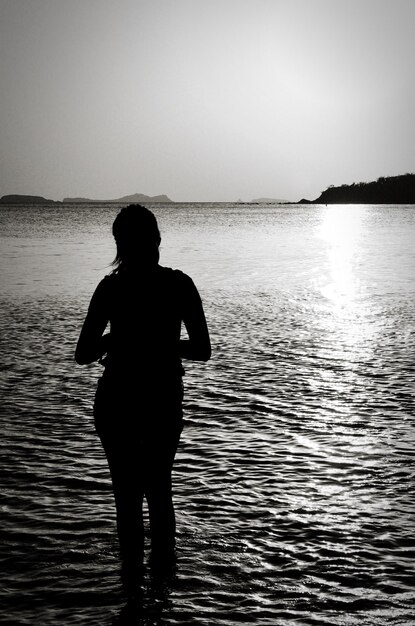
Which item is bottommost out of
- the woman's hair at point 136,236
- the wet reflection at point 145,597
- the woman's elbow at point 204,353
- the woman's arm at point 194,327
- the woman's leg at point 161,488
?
the wet reflection at point 145,597

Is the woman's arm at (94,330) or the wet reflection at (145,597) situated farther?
the wet reflection at (145,597)

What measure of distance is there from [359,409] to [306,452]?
1989mm

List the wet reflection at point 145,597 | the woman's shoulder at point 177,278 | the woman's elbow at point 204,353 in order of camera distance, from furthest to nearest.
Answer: the wet reflection at point 145,597
the woman's elbow at point 204,353
the woman's shoulder at point 177,278

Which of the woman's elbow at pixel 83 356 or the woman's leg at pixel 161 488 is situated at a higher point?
the woman's elbow at pixel 83 356

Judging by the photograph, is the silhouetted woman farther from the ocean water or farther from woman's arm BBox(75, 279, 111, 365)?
the ocean water

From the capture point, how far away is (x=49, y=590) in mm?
5094

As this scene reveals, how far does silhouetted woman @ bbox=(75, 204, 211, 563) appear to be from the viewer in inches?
171

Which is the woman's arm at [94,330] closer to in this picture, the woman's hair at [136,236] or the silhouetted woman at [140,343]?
the silhouetted woman at [140,343]

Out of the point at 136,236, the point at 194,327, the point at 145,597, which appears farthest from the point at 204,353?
the point at 145,597

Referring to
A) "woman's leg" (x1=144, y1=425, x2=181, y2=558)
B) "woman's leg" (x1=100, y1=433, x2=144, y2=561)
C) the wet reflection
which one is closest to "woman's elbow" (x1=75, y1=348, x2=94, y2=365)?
"woman's leg" (x1=100, y1=433, x2=144, y2=561)

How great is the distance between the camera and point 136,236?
14.3 ft

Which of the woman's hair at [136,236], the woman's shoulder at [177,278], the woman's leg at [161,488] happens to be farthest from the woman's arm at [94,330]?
the woman's leg at [161,488]

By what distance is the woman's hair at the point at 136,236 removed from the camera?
4340 millimetres

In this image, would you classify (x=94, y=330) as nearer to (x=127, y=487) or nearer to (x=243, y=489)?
(x=127, y=487)
